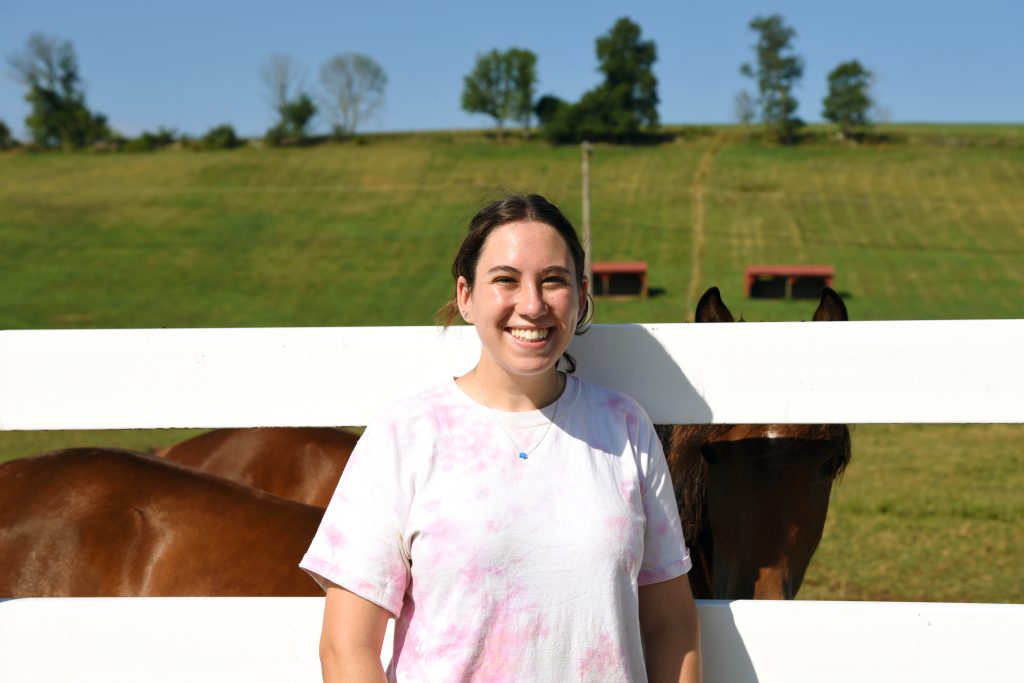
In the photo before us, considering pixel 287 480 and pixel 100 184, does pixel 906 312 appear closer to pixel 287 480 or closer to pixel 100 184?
pixel 287 480

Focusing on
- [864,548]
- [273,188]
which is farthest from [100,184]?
[864,548]

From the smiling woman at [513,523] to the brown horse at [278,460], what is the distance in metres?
2.84

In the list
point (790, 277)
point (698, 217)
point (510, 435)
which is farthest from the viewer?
point (698, 217)

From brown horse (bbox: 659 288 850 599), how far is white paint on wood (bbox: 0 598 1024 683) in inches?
16.4

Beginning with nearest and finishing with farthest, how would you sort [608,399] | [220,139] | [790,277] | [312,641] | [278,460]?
1. [608,399]
2. [312,641]
3. [278,460]
4. [790,277]
5. [220,139]

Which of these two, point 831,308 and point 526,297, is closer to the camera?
point 526,297

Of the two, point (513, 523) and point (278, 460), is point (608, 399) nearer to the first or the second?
point (513, 523)

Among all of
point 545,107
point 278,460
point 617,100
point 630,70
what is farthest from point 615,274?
point 630,70

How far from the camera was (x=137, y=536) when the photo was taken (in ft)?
10.2

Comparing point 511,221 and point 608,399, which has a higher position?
point 511,221

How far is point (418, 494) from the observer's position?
172 centimetres

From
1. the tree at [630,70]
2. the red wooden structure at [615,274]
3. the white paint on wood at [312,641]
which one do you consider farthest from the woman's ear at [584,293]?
the tree at [630,70]

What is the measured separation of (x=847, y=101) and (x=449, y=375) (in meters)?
83.7

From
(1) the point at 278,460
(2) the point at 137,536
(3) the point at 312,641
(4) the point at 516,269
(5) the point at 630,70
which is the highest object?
(5) the point at 630,70
